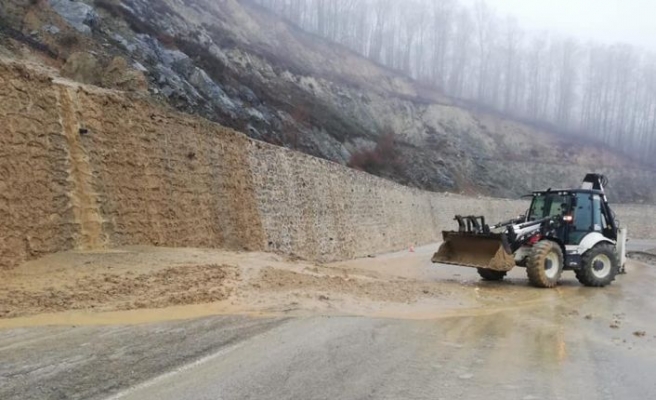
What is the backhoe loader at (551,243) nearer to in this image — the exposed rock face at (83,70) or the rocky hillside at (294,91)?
the exposed rock face at (83,70)

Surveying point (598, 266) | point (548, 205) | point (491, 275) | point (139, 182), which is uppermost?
point (548, 205)

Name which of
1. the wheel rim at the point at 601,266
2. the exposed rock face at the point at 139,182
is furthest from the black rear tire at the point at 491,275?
the exposed rock face at the point at 139,182

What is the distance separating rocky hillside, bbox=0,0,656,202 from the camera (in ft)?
77.3

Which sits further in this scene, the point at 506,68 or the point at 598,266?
the point at 506,68

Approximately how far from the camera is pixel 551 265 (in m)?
13.6

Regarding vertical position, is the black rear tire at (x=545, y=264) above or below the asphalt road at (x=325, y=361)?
above

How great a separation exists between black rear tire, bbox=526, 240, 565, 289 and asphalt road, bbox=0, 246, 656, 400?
4.87 meters

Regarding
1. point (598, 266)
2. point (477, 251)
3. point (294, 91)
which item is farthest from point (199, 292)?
point (294, 91)

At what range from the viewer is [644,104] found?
104312mm

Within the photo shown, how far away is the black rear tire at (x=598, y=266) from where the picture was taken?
Result: 14.0 m

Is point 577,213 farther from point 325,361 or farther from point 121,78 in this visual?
point 121,78

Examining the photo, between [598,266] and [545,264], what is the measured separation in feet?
6.19

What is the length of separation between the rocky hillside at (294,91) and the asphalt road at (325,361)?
13695 millimetres

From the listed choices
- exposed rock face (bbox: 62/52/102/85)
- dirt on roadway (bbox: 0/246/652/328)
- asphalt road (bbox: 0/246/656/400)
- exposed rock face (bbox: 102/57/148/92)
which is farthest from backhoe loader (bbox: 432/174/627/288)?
exposed rock face (bbox: 62/52/102/85)
